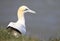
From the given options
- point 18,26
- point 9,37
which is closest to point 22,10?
point 18,26

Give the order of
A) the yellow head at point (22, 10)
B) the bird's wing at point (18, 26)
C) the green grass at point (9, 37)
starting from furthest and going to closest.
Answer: the yellow head at point (22, 10) < the bird's wing at point (18, 26) < the green grass at point (9, 37)

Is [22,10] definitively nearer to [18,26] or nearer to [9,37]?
[18,26]

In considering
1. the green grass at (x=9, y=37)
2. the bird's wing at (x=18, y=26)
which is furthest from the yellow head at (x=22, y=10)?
the green grass at (x=9, y=37)

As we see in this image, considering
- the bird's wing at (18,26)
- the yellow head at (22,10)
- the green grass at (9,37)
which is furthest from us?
the yellow head at (22,10)

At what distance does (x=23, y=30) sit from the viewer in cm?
970

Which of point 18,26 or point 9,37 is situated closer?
point 9,37

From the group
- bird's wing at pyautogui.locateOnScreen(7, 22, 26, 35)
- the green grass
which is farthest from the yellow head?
the green grass

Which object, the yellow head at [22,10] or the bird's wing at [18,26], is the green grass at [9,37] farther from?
the yellow head at [22,10]

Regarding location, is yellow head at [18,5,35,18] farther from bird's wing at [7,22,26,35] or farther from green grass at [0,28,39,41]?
green grass at [0,28,39,41]

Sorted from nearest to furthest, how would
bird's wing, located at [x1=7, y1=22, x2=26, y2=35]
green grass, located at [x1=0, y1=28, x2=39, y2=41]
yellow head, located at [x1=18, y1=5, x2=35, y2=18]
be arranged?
green grass, located at [x1=0, y1=28, x2=39, y2=41] → bird's wing, located at [x1=7, y1=22, x2=26, y2=35] → yellow head, located at [x1=18, y1=5, x2=35, y2=18]

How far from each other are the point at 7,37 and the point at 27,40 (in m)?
0.54

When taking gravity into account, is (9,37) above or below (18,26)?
below

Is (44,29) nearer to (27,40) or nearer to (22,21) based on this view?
(22,21)

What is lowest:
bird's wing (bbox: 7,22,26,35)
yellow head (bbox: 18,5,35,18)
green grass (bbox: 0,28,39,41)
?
green grass (bbox: 0,28,39,41)
